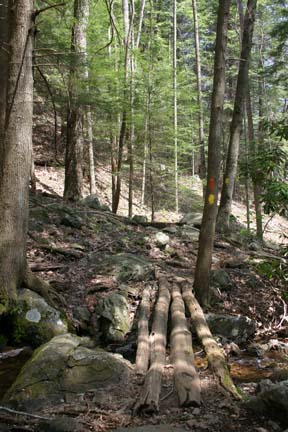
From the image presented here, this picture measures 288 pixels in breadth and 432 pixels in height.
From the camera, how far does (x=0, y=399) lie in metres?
3.99

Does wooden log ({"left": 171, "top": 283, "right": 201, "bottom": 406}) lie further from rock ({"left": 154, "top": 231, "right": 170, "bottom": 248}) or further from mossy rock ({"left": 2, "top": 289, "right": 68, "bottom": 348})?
rock ({"left": 154, "top": 231, "right": 170, "bottom": 248})

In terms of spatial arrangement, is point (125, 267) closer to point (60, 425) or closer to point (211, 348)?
point (211, 348)

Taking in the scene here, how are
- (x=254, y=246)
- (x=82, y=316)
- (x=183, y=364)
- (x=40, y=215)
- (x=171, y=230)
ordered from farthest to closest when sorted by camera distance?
(x=254, y=246)
(x=171, y=230)
(x=40, y=215)
(x=82, y=316)
(x=183, y=364)

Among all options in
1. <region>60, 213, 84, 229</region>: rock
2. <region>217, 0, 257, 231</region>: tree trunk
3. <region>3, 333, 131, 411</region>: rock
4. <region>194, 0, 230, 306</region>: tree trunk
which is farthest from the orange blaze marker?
<region>217, 0, 257, 231</region>: tree trunk

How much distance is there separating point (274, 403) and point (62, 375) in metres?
2.00

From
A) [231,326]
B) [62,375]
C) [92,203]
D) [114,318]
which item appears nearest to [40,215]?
[92,203]

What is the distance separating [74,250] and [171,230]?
3.51m

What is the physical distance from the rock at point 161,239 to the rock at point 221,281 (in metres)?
1.94

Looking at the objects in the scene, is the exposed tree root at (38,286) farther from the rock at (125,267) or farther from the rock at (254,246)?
the rock at (254,246)

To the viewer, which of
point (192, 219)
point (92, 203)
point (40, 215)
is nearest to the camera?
point (40, 215)

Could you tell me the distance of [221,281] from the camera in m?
8.04

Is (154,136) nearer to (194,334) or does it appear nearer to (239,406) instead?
(194,334)

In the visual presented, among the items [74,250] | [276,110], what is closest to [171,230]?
[74,250]

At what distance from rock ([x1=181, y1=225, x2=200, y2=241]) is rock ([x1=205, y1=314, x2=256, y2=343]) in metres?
4.18
